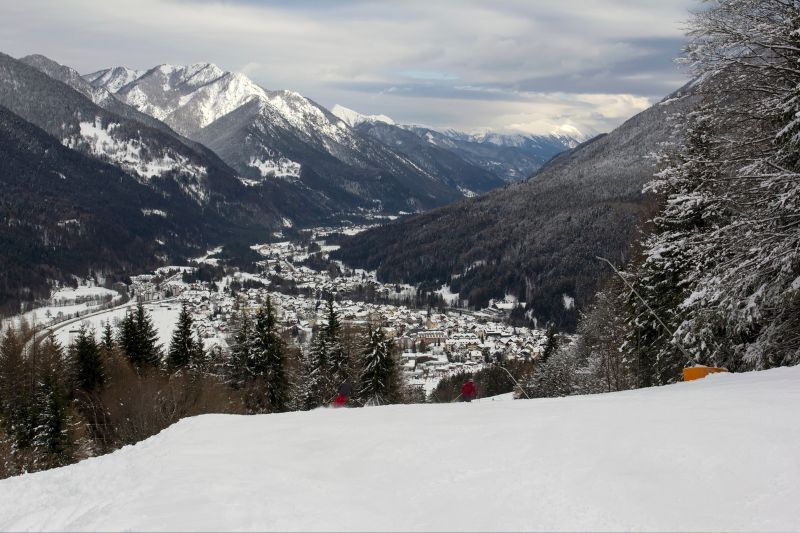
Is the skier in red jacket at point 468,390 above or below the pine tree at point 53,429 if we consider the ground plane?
above

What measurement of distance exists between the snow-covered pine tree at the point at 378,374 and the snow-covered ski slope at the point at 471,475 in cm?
→ 2107

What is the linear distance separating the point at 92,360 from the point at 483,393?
3720cm

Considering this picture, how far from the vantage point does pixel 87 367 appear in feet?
111

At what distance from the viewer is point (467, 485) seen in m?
5.50

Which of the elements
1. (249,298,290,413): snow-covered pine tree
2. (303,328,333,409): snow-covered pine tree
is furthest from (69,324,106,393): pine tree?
(303,328,333,409): snow-covered pine tree

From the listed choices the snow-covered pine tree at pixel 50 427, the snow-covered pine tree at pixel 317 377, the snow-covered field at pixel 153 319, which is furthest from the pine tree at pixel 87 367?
the snow-covered field at pixel 153 319

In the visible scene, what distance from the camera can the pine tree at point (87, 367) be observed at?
3372cm

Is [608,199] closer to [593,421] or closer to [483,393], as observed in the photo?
[483,393]

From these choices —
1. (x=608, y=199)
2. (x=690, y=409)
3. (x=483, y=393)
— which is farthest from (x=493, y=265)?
(x=690, y=409)

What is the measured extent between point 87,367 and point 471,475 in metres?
34.1

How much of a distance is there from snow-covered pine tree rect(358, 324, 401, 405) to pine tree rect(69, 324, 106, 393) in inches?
635

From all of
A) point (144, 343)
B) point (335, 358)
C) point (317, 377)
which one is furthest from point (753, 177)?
point (144, 343)

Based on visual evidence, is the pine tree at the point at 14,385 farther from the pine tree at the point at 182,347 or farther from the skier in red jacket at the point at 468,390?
the skier in red jacket at the point at 468,390

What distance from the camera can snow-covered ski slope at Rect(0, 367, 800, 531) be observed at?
188 inches
